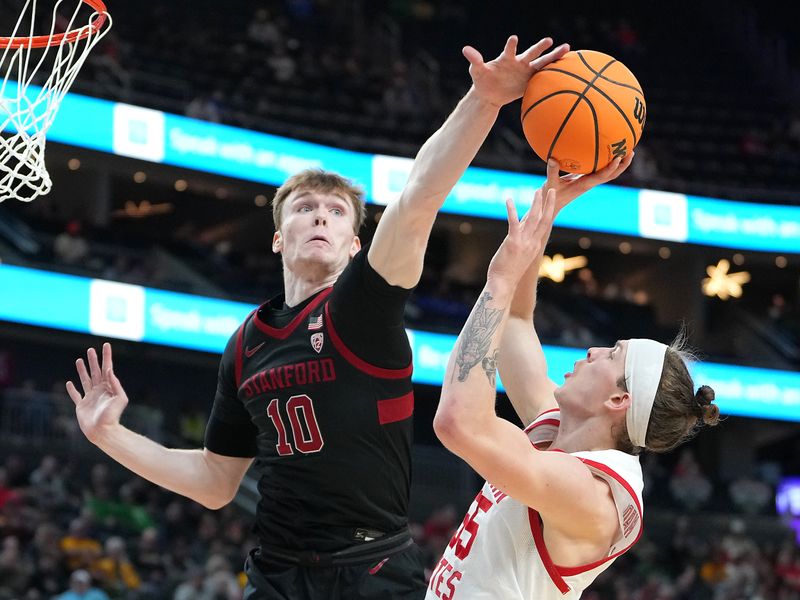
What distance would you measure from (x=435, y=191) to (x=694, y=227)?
59.1ft

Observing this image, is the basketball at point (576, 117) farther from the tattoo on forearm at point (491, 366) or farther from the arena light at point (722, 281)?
the arena light at point (722, 281)

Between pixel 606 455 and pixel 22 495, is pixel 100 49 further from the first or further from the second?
pixel 606 455

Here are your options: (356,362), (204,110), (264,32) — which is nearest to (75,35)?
(356,362)

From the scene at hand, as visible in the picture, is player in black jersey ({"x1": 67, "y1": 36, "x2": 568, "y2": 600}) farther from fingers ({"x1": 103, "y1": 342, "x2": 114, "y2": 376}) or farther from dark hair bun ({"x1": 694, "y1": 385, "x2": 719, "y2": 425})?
dark hair bun ({"x1": 694, "y1": 385, "x2": 719, "y2": 425})

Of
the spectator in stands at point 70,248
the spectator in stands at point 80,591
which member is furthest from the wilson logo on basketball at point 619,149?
the spectator in stands at point 70,248

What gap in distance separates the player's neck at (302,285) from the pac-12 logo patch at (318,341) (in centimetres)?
24

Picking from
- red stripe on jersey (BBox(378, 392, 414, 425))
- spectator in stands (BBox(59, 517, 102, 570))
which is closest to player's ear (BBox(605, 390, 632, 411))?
red stripe on jersey (BBox(378, 392, 414, 425))

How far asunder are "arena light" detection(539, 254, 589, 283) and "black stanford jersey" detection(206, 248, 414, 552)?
64.5ft

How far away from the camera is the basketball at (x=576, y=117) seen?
3703mm

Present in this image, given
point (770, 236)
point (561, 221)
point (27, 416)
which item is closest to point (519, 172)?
point (561, 221)

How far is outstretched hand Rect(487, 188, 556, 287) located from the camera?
3.15 meters

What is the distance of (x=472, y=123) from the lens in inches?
134

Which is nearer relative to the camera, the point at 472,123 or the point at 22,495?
the point at 472,123

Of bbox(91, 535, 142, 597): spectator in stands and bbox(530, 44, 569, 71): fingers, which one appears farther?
bbox(91, 535, 142, 597): spectator in stands
